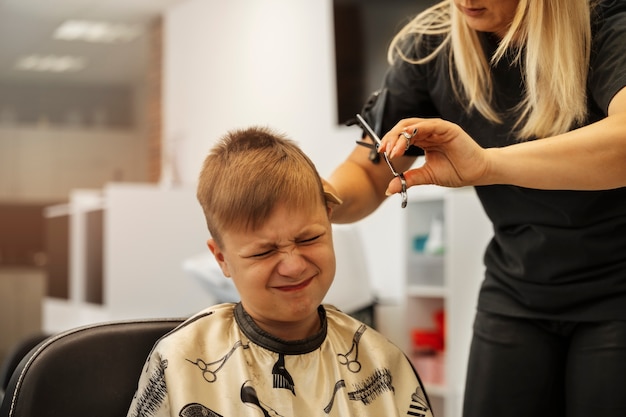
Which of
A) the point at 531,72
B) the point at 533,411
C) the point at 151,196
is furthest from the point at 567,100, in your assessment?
the point at 151,196

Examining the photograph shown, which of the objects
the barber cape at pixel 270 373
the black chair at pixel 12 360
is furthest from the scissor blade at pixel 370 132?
the black chair at pixel 12 360

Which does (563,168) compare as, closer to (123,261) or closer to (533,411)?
(533,411)

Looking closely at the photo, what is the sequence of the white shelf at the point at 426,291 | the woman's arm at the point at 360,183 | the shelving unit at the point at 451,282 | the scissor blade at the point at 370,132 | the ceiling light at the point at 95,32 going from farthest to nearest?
the ceiling light at the point at 95,32 < the white shelf at the point at 426,291 < the shelving unit at the point at 451,282 < the woman's arm at the point at 360,183 < the scissor blade at the point at 370,132

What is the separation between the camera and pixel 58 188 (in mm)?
8836

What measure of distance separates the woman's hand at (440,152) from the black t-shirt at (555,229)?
0.23m

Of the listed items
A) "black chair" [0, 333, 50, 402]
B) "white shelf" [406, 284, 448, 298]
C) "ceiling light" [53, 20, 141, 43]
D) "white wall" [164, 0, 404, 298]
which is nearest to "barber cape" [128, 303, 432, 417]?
"black chair" [0, 333, 50, 402]

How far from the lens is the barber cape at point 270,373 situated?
1.18 meters

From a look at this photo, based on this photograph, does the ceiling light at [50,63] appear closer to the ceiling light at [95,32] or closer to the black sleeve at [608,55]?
the ceiling light at [95,32]

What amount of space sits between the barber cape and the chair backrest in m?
0.04

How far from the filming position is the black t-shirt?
49.8 inches

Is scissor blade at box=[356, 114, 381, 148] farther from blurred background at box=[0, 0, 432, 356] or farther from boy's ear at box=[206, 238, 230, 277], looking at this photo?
blurred background at box=[0, 0, 432, 356]

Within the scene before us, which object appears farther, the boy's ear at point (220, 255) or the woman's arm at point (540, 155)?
the boy's ear at point (220, 255)

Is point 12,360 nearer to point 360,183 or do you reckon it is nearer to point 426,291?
point 360,183

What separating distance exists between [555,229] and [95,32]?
6573 millimetres
